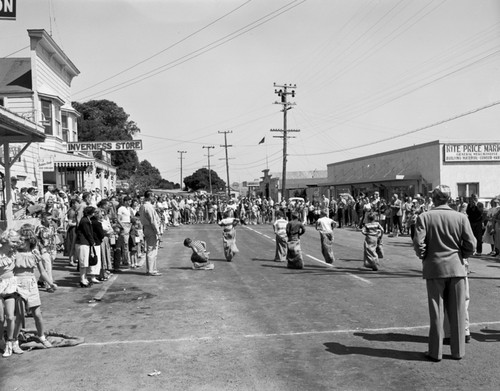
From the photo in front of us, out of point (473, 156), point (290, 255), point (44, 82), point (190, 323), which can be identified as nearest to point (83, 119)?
point (44, 82)

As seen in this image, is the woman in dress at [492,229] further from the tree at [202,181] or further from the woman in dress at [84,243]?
the tree at [202,181]

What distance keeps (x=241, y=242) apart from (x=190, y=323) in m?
13.0

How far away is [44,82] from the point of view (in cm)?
2727

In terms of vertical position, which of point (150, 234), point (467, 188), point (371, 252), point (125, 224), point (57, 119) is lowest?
point (371, 252)

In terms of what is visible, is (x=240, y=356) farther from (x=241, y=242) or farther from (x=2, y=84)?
(x=2, y=84)

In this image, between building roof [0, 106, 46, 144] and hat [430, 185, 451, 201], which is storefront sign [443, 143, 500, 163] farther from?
hat [430, 185, 451, 201]

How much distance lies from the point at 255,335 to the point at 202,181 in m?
119

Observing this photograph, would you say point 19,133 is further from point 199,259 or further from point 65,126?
point 65,126

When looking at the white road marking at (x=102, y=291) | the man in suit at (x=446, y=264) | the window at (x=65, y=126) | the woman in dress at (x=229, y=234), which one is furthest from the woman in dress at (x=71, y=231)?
the window at (x=65, y=126)

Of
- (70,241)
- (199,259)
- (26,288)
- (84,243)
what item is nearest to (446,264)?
(26,288)

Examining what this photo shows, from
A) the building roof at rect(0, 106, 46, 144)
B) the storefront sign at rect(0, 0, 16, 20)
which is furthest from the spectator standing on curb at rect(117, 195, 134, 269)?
the storefront sign at rect(0, 0, 16, 20)

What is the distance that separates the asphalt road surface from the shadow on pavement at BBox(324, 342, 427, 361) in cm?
2

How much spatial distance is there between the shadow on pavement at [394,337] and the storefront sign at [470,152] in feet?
93.1

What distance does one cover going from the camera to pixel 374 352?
19.8 feet
